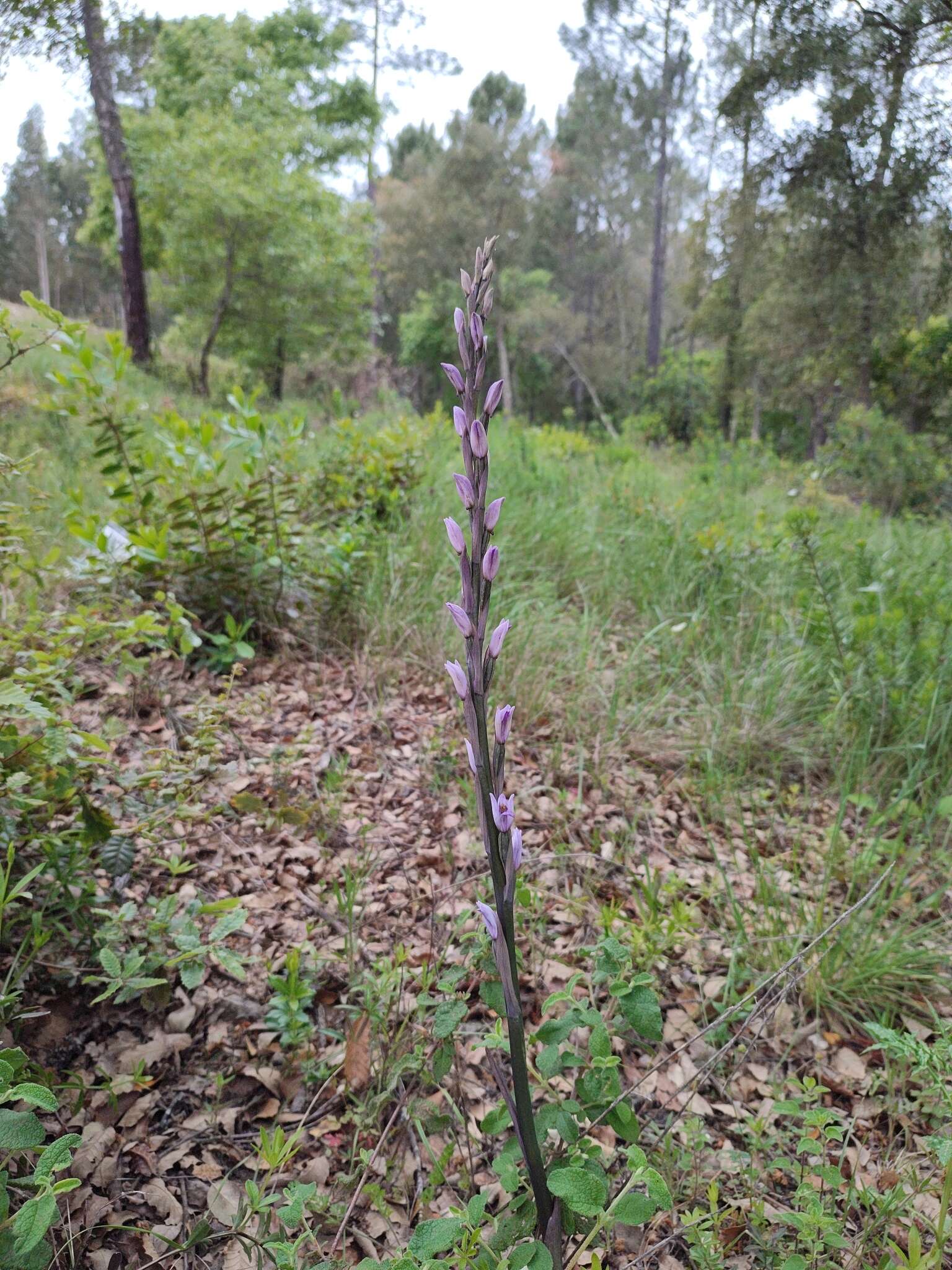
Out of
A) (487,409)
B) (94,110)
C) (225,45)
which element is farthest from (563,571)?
(225,45)

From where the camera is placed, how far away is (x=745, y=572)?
149 inches

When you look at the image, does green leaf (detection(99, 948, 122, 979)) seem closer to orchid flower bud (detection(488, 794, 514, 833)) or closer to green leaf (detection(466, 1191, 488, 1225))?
green leaf (detection(466, 1191, 488, 1225))

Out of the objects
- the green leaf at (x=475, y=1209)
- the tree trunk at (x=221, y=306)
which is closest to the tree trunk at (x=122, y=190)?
the tree trunk at (x=221, y=306)

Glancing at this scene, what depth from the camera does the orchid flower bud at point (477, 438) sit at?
31.1 inches

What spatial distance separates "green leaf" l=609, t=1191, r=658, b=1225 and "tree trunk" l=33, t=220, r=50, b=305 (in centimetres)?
4100

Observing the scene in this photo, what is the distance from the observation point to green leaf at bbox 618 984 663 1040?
101 cm

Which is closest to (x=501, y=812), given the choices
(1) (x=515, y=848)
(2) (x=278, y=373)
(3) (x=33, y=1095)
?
(1) (x=515, y=848)

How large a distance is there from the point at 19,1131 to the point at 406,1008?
878 millimetres

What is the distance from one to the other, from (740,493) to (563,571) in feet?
12.7

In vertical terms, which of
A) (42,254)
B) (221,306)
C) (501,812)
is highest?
(42,254)

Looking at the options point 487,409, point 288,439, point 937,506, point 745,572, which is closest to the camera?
point 487,409

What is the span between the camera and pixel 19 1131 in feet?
2.80

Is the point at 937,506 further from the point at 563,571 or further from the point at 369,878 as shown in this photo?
the point at 369,878

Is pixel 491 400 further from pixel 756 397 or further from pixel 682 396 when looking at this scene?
pixel 682 396
